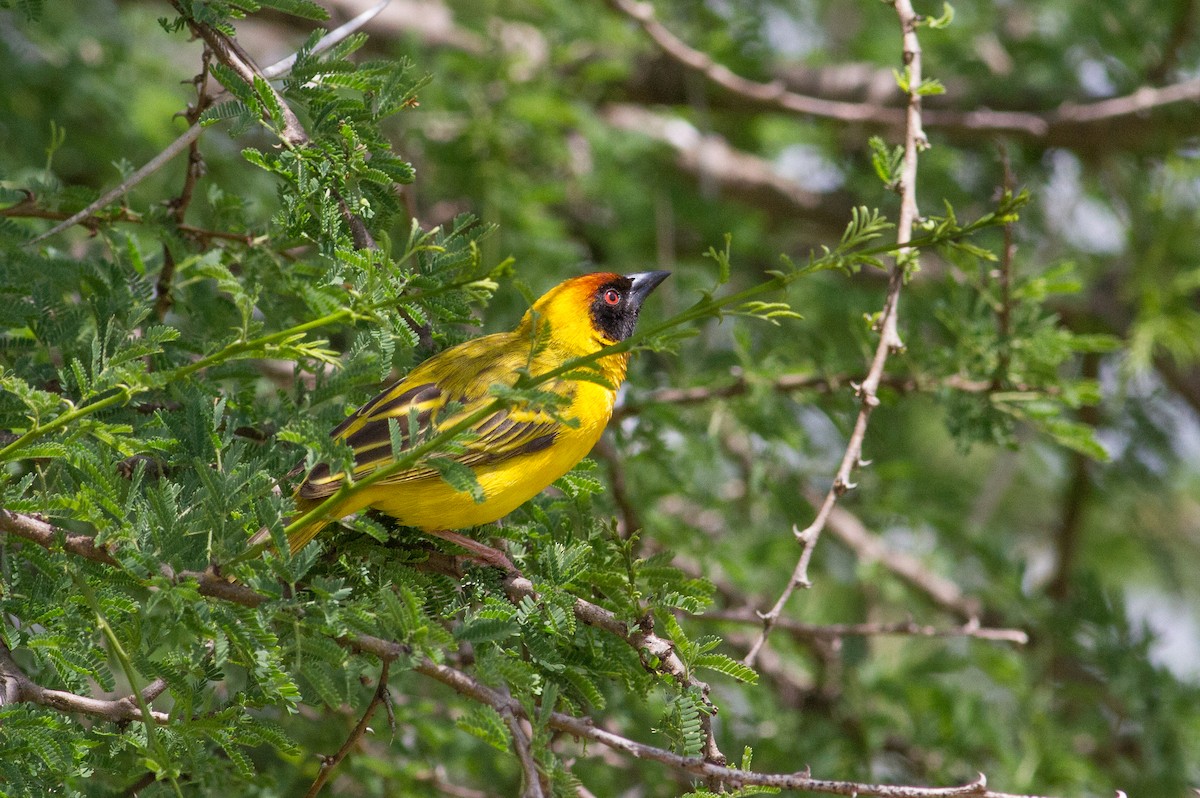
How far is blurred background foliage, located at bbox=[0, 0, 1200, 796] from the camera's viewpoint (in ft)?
8.80

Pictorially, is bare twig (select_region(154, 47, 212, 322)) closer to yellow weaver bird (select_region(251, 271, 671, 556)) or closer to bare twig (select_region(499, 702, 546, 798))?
yellow weaver bird (select_region(251, 271, 671, 556))

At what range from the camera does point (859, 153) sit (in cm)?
735

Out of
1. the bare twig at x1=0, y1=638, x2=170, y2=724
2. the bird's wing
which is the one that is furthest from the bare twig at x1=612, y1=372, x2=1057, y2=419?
the bare twig at x1=0, y1=638, x2=170, y2=724

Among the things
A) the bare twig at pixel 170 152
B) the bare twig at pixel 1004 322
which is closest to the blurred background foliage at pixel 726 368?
the bare twig at pixel 1004 322

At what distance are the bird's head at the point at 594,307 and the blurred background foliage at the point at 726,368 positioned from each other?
0.27m

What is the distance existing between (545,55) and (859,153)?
7.23ft

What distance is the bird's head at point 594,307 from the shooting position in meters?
4.18

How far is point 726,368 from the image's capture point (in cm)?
493

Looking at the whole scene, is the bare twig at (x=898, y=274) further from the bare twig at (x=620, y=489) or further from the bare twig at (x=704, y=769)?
the bare twig at (x=620, y=489)

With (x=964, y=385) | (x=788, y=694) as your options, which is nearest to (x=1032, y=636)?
(x=788, y=694)

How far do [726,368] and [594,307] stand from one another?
90cm

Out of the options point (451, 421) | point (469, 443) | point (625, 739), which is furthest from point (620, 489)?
point (625, 739)

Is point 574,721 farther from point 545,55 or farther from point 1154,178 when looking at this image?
point 1154,178

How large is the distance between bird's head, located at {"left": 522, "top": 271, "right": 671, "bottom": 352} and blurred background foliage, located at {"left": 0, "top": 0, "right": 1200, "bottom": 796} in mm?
272
